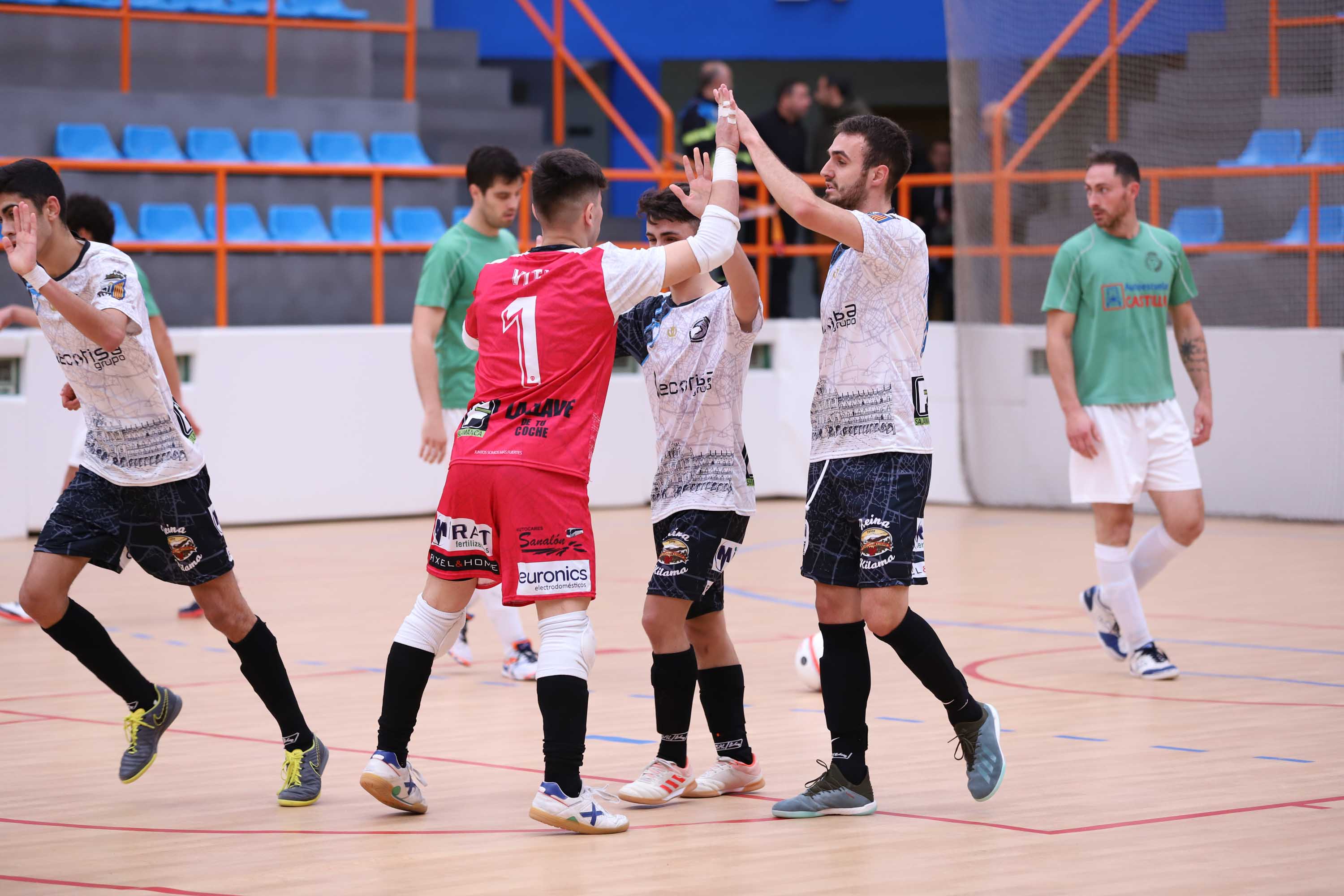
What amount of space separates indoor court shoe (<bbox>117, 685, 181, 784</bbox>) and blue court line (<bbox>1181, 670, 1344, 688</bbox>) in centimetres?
410

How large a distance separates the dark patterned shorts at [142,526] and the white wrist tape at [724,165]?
180 cm

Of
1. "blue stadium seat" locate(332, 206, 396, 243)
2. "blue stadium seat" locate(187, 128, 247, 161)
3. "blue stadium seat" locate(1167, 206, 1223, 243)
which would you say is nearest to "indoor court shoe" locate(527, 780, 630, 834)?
"blue stadium seat" locate(1167, 206, 1223, 243)

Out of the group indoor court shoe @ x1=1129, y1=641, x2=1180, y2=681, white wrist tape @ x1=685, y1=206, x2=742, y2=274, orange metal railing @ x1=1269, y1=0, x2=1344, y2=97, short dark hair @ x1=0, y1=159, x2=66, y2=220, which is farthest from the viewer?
orange metal railing @ x1=1269, y1=0, x2=1344, y2=97

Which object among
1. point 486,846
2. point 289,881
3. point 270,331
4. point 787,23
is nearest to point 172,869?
point 289,881

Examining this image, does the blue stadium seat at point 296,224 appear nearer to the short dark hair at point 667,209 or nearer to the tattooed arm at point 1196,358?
the tattooed arm at point 1196,358

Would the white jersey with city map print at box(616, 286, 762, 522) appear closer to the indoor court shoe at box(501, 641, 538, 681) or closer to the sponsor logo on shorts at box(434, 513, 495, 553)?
the sponsor logo on shorts at box(434, 513, 495, 553)

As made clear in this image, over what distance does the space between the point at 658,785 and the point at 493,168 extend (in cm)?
323

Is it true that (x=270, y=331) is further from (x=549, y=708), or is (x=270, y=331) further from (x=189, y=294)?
(x=549, y=708)

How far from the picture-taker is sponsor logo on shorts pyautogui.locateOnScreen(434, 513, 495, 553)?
467 centimetres

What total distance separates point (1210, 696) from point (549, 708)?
3185 millimetres

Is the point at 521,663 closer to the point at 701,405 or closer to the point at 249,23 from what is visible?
the point at 701,405

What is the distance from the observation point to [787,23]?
2025cm

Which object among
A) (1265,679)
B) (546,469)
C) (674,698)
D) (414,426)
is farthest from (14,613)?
(1265,679)

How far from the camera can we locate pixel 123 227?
14.0 meters
